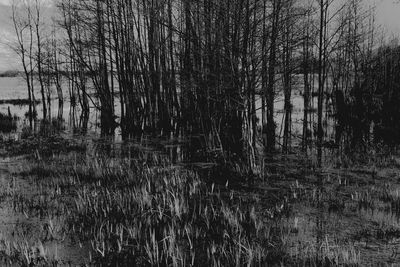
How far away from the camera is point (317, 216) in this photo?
585 cm

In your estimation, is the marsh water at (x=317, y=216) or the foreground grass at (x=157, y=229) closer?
the foreground grass at (x=157, y=229)

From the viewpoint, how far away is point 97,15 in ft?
59.5

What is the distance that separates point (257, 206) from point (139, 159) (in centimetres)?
524

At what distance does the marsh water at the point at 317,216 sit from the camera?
455cm

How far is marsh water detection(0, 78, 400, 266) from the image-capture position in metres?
4.55

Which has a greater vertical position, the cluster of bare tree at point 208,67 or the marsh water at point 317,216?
the cluster of bare tree at point 208,67

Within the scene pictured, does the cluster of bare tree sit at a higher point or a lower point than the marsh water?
higher

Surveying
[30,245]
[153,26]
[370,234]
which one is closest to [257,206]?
[370,234]

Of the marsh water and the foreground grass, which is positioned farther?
the marsh water

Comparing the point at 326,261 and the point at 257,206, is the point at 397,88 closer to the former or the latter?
the point at 257,206

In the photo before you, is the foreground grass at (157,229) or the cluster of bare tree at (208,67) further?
the cluster of bare tree at (208,67)

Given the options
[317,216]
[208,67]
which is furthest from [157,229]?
[208,67]

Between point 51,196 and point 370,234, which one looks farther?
point 51,196

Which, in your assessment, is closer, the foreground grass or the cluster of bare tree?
the foreground grass
